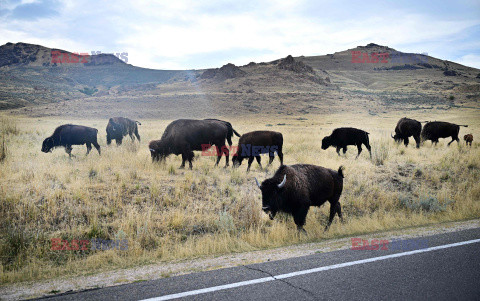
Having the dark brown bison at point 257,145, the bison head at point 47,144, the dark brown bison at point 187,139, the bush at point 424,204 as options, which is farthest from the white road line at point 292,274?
the bison head at point 47,144

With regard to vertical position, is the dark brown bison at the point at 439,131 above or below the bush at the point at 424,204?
above

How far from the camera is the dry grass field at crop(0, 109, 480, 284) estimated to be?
6.23 m

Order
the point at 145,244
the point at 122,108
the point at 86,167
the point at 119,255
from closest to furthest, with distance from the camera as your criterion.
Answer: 1. the point at 119,255
2. the point at 145,244
3. the point at 86,167
4. the point at 122,108

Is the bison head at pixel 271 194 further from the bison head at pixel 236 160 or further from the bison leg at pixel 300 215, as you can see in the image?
the bison head at pixel 236 160

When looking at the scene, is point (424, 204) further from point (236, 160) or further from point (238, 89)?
point (238, 89)

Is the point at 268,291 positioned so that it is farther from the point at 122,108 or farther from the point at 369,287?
the point at 122,108

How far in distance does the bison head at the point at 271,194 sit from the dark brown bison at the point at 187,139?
6.37 m

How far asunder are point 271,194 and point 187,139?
23.6ft

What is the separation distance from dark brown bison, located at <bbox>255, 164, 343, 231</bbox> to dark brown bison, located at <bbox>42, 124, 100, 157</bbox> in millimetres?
10533

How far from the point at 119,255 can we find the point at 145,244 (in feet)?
2.13

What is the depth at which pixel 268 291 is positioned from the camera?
4121 mm

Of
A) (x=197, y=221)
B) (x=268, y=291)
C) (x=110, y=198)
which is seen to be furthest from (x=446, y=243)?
(x=110, y=198)

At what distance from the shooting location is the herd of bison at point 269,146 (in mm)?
6945

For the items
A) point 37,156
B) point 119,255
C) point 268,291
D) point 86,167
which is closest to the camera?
point 268,291
